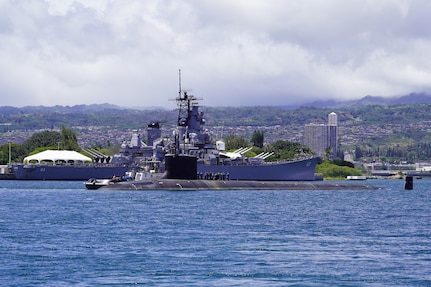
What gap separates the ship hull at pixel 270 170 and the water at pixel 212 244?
185 ft

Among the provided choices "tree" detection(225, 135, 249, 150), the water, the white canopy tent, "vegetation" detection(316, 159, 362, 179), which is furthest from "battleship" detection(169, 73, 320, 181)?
the water

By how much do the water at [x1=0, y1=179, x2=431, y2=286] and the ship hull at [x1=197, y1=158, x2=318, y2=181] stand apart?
56.3m

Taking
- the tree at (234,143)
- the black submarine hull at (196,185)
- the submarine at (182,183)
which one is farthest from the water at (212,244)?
the tree at (234,143)

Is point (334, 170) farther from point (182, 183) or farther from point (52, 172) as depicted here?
point (182, 183)

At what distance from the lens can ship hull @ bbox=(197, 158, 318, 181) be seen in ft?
392

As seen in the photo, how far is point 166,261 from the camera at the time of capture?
32.8 metres

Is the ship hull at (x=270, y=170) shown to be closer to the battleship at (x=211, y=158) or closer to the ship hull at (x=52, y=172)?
the battleship at (x=211, y=158)

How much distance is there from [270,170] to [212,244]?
295 feet

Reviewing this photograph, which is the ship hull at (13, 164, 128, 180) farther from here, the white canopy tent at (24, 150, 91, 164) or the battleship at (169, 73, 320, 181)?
the battleship at (169, 73, 320, 181)

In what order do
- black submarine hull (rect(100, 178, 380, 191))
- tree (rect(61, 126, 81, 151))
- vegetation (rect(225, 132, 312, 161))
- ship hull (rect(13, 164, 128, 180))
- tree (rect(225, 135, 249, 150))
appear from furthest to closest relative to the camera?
tree (rect(225, 135, 249, 150)) → vegetation (rect(225, 132, 312, 161)) → tree (rect(61, 126, 81, 151)) → ship hull (rect(13, 164, 128, 180)) → black submarine hull (rect(100, 178, 380, 191))

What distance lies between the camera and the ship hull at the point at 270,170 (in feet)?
392

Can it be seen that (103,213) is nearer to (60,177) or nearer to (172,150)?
(172,150)

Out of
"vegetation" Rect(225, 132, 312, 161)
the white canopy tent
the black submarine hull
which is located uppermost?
"vegetation" Rect(225, 132, 312, 161)

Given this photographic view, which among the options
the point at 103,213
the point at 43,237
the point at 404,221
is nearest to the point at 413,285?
the point at 43,237
